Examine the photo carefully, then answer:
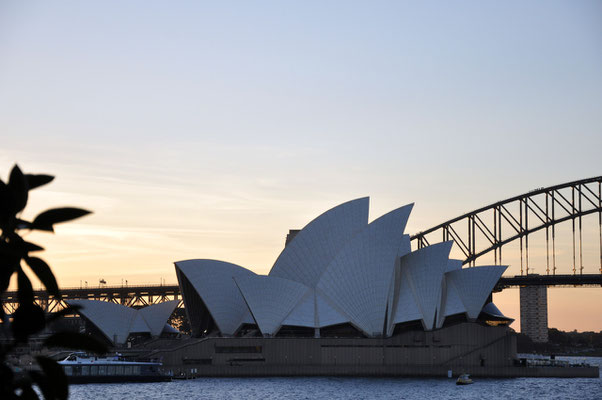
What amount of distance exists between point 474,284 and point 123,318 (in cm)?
3581

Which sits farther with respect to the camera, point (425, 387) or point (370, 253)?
point (370, 253)

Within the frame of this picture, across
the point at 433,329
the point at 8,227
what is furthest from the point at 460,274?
the point at 8,227

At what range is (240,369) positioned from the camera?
73812 millimetres

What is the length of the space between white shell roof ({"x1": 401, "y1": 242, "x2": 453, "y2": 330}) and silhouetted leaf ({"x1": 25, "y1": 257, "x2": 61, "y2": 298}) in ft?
236

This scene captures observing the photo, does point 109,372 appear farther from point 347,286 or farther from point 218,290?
point 347,286

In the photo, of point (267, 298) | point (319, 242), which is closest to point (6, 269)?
point (267, 298)

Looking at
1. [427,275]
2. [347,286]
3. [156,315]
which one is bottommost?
[156,315]

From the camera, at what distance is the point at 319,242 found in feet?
261

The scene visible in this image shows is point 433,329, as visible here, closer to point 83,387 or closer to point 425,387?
point 425,387

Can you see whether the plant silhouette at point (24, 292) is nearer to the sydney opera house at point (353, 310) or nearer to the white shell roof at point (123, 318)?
the sydney opera house at point (353, 310)

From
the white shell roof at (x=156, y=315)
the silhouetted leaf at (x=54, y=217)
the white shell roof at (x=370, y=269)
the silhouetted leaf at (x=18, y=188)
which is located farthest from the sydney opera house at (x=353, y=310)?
the silhouetted leaf at (x=18, y=188)

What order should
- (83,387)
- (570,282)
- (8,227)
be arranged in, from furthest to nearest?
(570,282)
(83,387)
(8,227)

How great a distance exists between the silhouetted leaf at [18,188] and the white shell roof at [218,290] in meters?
74.2

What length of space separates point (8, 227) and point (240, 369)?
2697 inches
